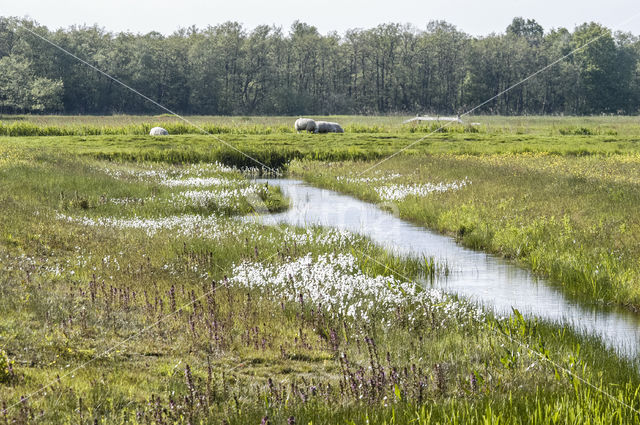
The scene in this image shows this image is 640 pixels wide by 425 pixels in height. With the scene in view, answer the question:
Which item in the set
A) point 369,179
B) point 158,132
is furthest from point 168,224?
point 158,132

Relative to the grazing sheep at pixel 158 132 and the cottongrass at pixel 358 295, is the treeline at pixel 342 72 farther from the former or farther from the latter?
the cottongrass at pixel 358 295

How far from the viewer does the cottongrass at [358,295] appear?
9.61 meters

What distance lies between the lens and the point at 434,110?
12756 cm

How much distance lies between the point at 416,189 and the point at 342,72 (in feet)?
370

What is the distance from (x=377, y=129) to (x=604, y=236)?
38.0 meters

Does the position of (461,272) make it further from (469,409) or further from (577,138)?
(577,138)

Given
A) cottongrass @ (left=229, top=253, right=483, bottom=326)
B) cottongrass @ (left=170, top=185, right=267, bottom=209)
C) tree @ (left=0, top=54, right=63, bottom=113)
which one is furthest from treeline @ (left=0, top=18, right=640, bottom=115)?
cottongrass @ (left=229, top=253, right=483, bottom=326)

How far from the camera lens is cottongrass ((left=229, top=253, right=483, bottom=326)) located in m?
9.61

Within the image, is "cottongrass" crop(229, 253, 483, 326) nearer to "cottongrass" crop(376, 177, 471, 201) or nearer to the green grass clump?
the green grass clump

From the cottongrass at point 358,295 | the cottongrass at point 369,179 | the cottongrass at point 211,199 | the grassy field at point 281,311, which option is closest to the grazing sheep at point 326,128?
the cottongrass at point 369,179

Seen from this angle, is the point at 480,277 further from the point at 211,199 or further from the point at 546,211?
the point at 211,199

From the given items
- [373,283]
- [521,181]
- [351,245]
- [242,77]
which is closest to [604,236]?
[351,245]

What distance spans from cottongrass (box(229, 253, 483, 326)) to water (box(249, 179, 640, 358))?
81 centimetres

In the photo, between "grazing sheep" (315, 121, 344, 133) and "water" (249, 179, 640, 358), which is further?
"grazing sheep" (315, 121, 344, 133)
